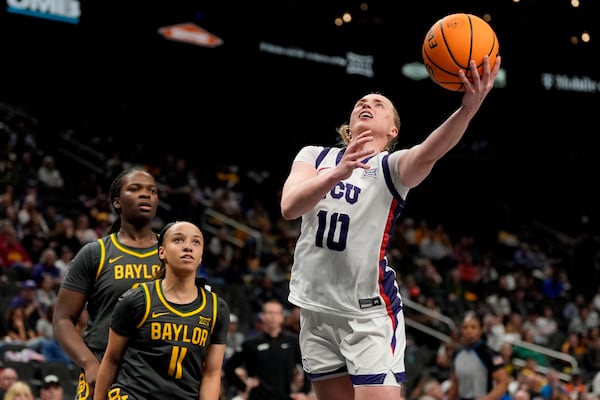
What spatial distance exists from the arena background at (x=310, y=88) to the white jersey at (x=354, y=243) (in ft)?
52.4

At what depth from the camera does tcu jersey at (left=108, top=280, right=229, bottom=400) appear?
14.2ft

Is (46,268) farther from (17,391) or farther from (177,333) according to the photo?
(177,333)

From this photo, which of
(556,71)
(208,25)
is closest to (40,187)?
(208,25)

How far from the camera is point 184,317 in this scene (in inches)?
175

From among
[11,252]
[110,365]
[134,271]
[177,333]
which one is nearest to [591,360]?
[11,252]

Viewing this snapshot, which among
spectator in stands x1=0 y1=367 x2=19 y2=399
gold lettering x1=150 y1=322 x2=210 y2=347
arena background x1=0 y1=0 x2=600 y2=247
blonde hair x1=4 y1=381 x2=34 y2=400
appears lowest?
gold lettering x1=150 y1=322 x2=210 y2=347

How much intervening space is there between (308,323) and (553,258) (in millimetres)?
20997

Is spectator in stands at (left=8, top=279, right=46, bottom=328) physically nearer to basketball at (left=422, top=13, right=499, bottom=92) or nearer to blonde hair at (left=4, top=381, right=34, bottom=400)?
blonde hair at (left=4, top=381, right=34, bottom=400)

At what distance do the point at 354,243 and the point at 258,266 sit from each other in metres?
13.0

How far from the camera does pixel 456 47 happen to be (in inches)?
152

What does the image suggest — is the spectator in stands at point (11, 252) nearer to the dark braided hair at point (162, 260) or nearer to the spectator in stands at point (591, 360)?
the dark braided hair at point (162, 260)

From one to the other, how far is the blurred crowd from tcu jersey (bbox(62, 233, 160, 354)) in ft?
17.9

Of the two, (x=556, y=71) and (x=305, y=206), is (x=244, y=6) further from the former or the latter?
(x=305, y=206)

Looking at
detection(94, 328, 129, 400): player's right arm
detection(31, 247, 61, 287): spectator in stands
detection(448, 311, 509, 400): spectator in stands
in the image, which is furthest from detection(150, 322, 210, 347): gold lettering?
detection(31, 247, 61, 287): spectator in stands
